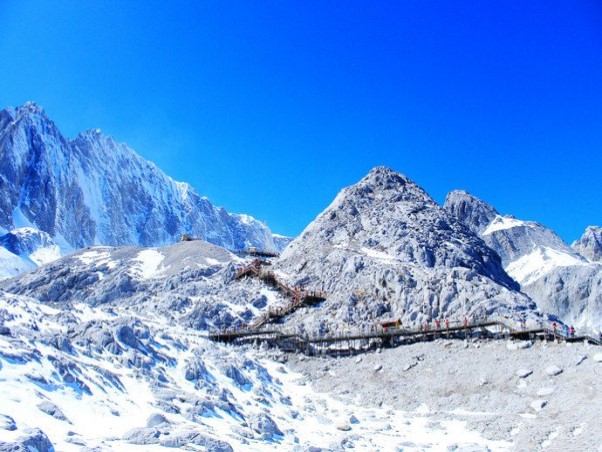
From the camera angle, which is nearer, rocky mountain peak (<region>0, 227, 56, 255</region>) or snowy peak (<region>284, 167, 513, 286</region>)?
snowy peak (<region>284, 167, 513, 286</region>)

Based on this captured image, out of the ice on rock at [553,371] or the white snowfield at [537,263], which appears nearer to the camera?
the ice on rock at [553,371]

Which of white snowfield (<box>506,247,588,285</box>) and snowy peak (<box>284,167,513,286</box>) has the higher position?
white snowfield (<box>506,247,588,285</box>)

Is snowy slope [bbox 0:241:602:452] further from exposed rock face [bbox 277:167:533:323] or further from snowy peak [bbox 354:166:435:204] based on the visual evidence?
snowy peak [bbox 354:166:435:204]

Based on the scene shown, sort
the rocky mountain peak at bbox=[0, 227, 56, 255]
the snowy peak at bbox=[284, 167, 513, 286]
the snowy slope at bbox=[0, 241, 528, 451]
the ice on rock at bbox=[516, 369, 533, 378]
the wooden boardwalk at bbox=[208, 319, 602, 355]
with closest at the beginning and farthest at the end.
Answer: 1. the snowy slope at bbox=[0, 241, 528, 451]
2. the ice on rock at bbox=[516, 369, 533, 378]
3. the wooden boardwalk at bbox=[208, 319, 602, 355]
4. the snowy peak at bbox=[284, 167, 513, 286]
5. the rocky mountain peak at bbox=[0, 227, 56, 255]

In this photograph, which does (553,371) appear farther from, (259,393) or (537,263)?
(537,263)

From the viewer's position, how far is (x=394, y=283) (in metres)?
70.7

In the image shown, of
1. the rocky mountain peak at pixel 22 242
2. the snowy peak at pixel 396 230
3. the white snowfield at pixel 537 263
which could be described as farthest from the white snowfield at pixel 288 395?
the rocky mountain peak at pixel 22 242

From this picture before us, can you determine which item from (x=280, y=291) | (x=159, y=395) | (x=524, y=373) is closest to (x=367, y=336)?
(x=524, y=373)

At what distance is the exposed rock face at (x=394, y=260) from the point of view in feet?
213

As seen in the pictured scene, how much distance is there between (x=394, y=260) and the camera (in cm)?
8225

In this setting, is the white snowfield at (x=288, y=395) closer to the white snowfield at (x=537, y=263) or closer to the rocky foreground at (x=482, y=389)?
the rocky foreground at (x=482, y=389)

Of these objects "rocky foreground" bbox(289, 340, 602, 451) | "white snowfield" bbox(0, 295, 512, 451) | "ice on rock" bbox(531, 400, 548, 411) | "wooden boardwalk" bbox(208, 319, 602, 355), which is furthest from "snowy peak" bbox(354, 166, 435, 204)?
"ice on rock" bbox(531, 400, 548, 411)

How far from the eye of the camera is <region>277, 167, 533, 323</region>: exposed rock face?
2554 inches

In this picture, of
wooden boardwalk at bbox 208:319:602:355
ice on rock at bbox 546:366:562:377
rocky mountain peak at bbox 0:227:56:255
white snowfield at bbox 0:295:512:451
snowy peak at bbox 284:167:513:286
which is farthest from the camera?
rocky mountain peak at bbox 0:227:56:255
